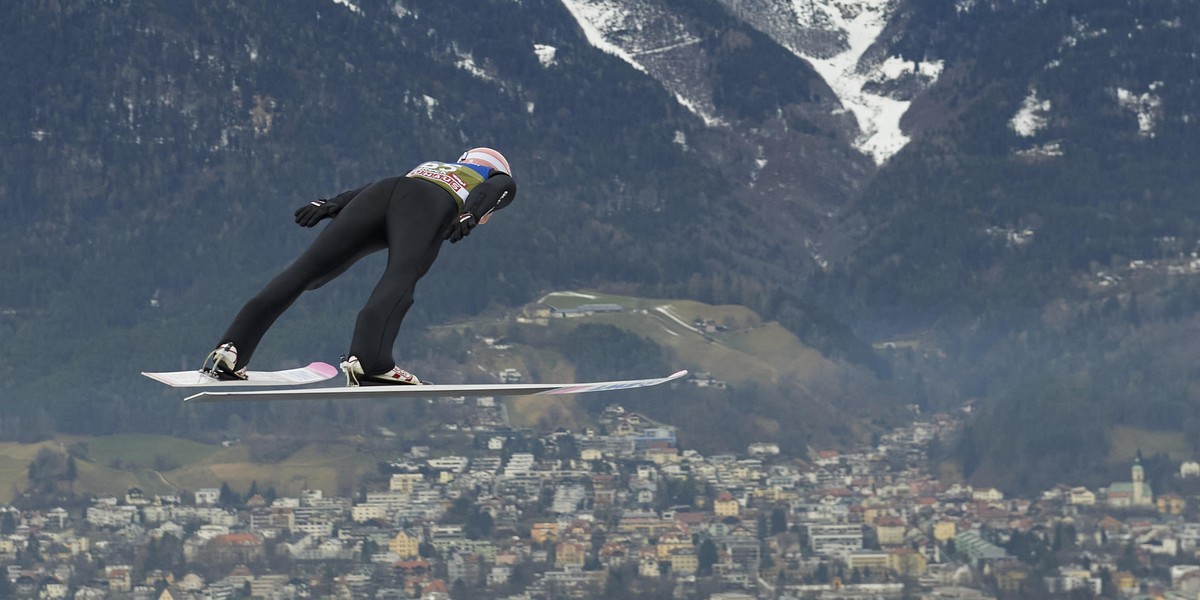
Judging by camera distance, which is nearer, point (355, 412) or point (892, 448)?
point (355, 412)

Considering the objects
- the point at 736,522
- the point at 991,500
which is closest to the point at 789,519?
the point at 736,522

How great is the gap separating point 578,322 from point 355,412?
2891 cm

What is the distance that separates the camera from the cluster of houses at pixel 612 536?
14888cm

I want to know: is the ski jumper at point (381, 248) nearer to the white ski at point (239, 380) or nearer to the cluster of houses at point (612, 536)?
the white ski at point (239, 380)

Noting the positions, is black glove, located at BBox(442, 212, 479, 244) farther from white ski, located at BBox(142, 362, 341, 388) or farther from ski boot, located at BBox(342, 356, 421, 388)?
white ski, located at BBox(142, 362, 341, 388)

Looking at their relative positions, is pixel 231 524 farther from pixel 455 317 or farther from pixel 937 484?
pixel 937 484

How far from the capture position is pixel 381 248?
55.3ft

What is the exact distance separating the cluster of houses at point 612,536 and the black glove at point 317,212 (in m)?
130

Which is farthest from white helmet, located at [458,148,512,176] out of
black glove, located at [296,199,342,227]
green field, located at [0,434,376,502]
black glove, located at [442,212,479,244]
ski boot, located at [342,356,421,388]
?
green field, located at [0,434,376,502]

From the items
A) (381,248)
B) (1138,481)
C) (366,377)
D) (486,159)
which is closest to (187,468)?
(1138,481)

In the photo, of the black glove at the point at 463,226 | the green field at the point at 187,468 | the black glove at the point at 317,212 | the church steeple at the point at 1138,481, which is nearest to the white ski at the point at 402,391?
the black glove at the point at 463,226

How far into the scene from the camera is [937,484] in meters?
181

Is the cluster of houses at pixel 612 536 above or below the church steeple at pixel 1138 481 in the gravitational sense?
below

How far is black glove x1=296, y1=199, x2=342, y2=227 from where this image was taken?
16.8 metres
